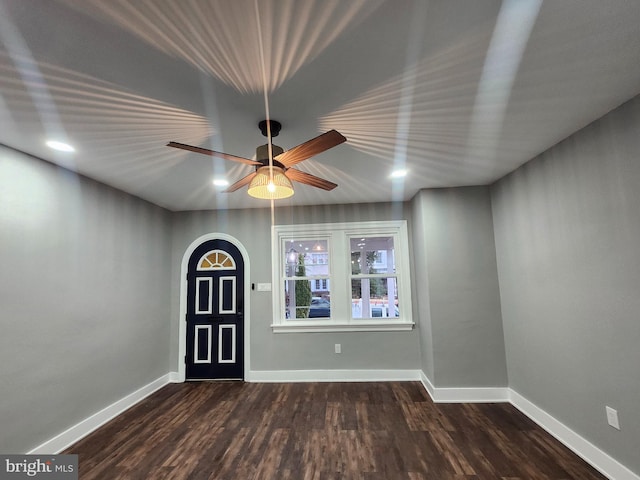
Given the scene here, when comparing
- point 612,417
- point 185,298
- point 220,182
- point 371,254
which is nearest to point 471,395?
point 612,417

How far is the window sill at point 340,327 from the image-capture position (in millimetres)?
4309

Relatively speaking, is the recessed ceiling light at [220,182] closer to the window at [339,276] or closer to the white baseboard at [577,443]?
the window at [339,276]

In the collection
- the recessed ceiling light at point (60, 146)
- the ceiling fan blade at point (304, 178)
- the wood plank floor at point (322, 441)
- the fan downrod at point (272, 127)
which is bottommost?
the wood plank floor at point (322, 441)

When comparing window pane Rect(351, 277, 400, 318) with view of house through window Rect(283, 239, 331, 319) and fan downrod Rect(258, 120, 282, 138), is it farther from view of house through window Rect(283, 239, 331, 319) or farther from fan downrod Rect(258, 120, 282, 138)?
fan downrod Rect(258, 120, 282, 138)

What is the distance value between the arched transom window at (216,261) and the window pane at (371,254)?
1.82m

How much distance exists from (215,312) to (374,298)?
234cm

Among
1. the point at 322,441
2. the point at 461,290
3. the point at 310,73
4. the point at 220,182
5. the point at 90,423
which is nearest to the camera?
the point at 310,73

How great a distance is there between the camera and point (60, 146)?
2.40 meters

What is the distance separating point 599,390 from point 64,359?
4.39 metres

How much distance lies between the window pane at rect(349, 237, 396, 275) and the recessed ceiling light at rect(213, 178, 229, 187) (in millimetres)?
2024

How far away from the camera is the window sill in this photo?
431cm

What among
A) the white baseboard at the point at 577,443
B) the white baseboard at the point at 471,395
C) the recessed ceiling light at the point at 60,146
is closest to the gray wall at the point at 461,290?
the white baseboard at the point at 471,395

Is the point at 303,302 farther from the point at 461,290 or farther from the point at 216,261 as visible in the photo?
the point at 461,290

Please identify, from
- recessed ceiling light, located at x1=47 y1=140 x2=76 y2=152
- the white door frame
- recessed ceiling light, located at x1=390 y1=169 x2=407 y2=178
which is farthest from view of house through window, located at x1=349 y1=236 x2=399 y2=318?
recessed ceiling light, located at x1=47 y1=140 x2=76 y2=152
